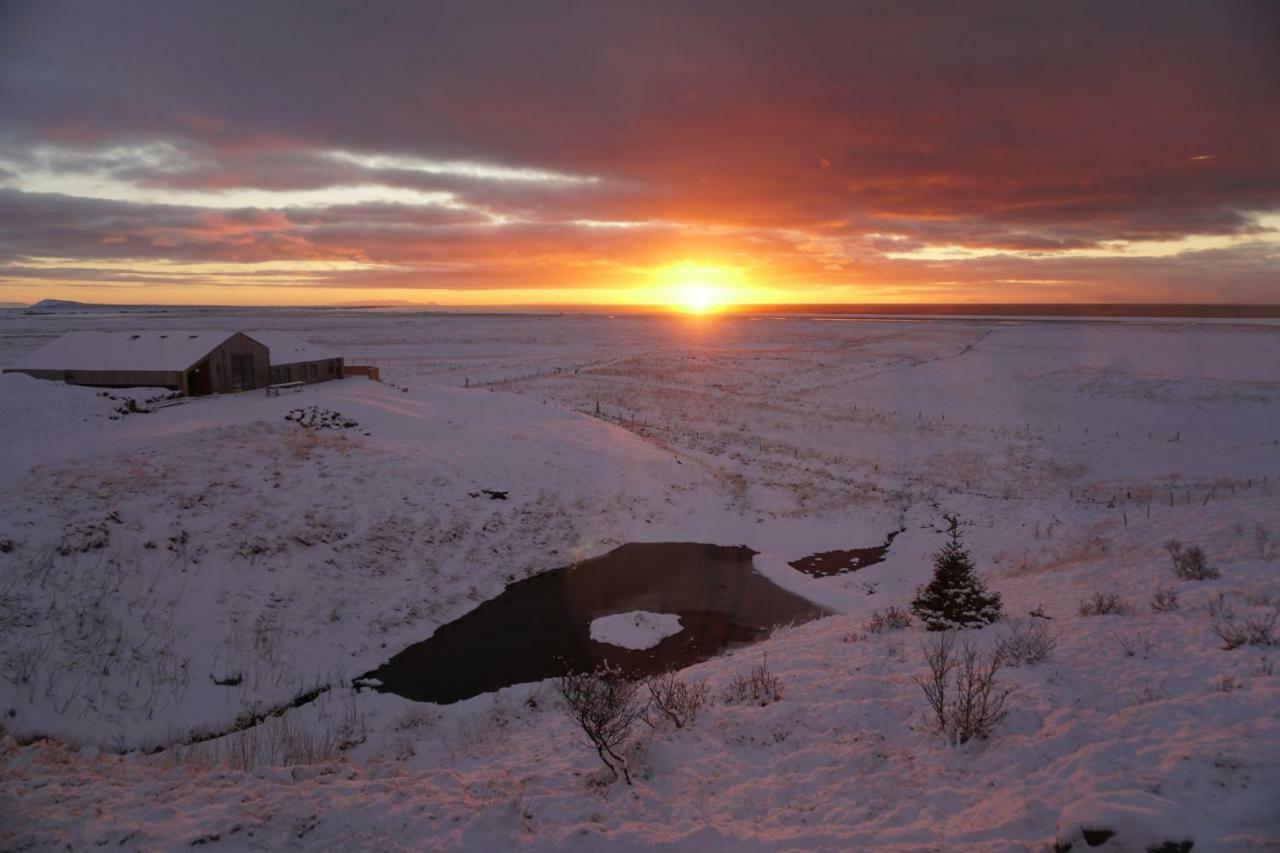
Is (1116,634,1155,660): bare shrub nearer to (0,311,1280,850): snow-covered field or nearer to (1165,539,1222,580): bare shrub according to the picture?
(0,311,1280,850): snow-covered field

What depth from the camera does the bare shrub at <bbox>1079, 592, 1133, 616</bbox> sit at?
11.1 metres

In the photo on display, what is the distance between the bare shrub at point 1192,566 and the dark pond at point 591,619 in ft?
23.5

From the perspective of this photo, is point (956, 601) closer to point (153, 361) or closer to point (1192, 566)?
point (1192, 566)

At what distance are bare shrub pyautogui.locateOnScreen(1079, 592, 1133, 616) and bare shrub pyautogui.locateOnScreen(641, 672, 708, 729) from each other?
718 centimetres

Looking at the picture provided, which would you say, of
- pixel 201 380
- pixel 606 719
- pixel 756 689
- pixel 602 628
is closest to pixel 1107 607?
pixel 756 689

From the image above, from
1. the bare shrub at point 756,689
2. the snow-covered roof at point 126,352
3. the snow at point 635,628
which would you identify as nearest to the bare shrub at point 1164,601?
the bare shrub at point 756,689

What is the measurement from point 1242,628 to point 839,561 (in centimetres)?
1077

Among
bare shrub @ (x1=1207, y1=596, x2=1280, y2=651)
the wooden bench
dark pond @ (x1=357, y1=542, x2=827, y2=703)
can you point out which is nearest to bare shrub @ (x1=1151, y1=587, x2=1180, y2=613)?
bare shrub @ (x1=1207, y1=596, x2=1280, y2=651)

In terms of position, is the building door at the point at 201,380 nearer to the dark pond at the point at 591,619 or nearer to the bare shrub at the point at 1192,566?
the dark pond at the point at 591,619

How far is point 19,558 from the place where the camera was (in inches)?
512

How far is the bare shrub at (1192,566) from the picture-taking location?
12102 millimetres

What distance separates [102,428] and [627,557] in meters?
20.4

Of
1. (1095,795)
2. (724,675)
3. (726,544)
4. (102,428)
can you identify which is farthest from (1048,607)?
(102,428)

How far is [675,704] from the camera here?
9.08 metres
